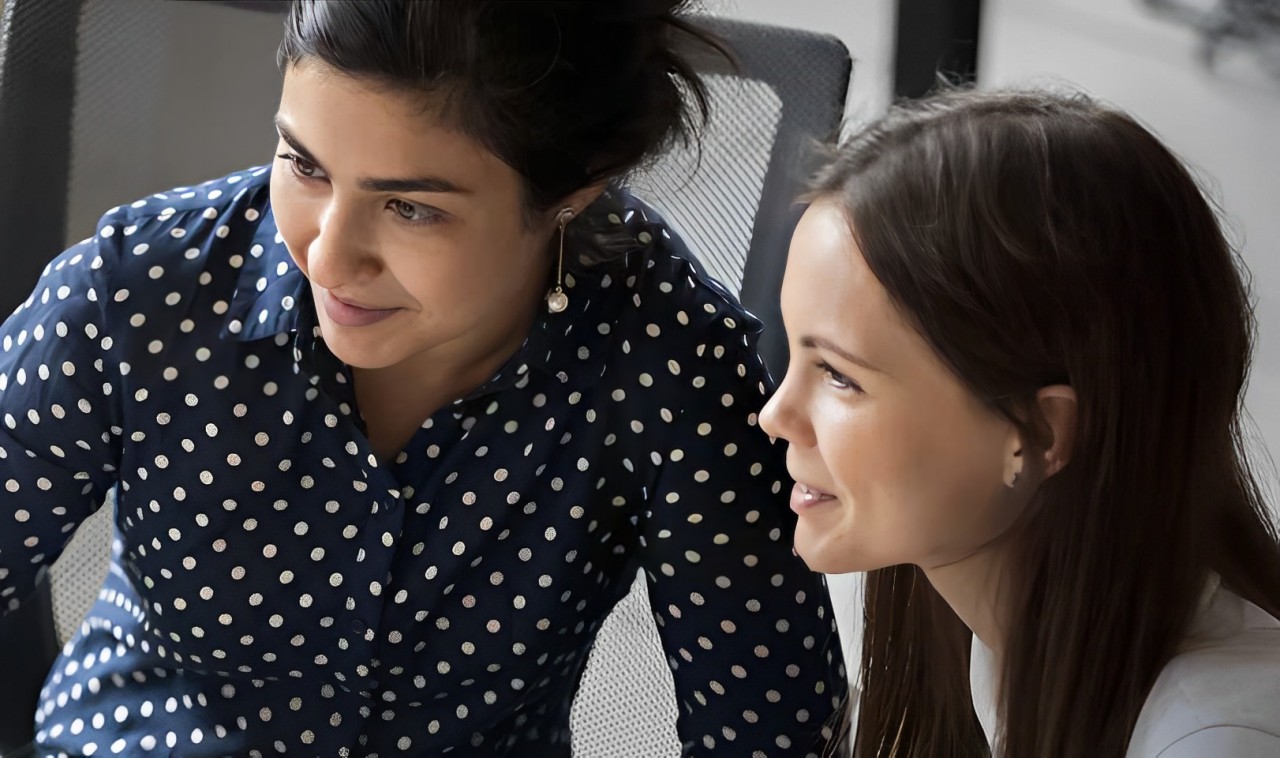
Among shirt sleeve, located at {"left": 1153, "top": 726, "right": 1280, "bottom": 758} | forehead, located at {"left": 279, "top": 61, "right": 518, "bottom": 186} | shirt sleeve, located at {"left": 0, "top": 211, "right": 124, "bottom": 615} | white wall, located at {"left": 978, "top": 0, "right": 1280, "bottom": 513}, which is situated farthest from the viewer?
white wall, located at {"left": 978, "top": 0, "right": 1280, "bottom": 513}

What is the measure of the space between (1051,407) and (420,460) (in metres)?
0.41

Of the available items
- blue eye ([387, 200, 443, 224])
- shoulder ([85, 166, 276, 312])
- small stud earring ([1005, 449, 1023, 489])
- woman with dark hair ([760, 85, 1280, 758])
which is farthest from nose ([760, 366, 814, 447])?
shoulder ([85, 166, 276, 312])

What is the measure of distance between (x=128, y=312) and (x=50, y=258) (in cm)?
17

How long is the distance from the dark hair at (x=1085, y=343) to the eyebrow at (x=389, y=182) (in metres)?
0.23

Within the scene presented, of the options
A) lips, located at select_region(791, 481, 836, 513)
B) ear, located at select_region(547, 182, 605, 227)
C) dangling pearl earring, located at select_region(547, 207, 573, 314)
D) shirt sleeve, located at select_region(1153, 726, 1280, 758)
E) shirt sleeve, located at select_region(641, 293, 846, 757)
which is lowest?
shirt sleeve, located at select_region(641, 293, 846, 757)

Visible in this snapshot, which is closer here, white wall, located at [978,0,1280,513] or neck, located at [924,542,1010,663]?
neck, located at [924,542,1010,663]

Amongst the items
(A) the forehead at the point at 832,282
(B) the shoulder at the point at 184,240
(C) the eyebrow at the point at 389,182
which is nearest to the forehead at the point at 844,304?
(A) the forehead at the point at 832,282

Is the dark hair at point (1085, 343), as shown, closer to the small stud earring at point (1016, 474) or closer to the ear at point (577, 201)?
the small stud earring at point (1016, 474)

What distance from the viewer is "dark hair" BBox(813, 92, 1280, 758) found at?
78cm

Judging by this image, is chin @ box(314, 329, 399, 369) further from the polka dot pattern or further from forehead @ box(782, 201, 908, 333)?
forehead @ box(782, 201, 908, 333)

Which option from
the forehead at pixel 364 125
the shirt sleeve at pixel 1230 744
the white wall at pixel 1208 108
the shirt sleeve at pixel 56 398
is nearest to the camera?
the shirt sleeve at pixel 1230 744

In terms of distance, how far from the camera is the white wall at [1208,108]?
1.21 m

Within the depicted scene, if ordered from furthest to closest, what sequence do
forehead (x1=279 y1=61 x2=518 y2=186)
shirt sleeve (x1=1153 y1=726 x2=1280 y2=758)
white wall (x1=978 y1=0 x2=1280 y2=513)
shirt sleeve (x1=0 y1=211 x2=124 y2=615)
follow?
1. white wall (x1=978 y1=0 x2=1280 y2=513)
2. shirt sleeve (x1=0 y1=211 x2=124 y2=615)
3. forehead (x1=279 y1=61 x2=518 y2=186)
4. shirt sleeve (x1=1153 y1=726 x2=1280 y2=758)

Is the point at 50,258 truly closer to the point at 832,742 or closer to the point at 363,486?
the point at 363,486
